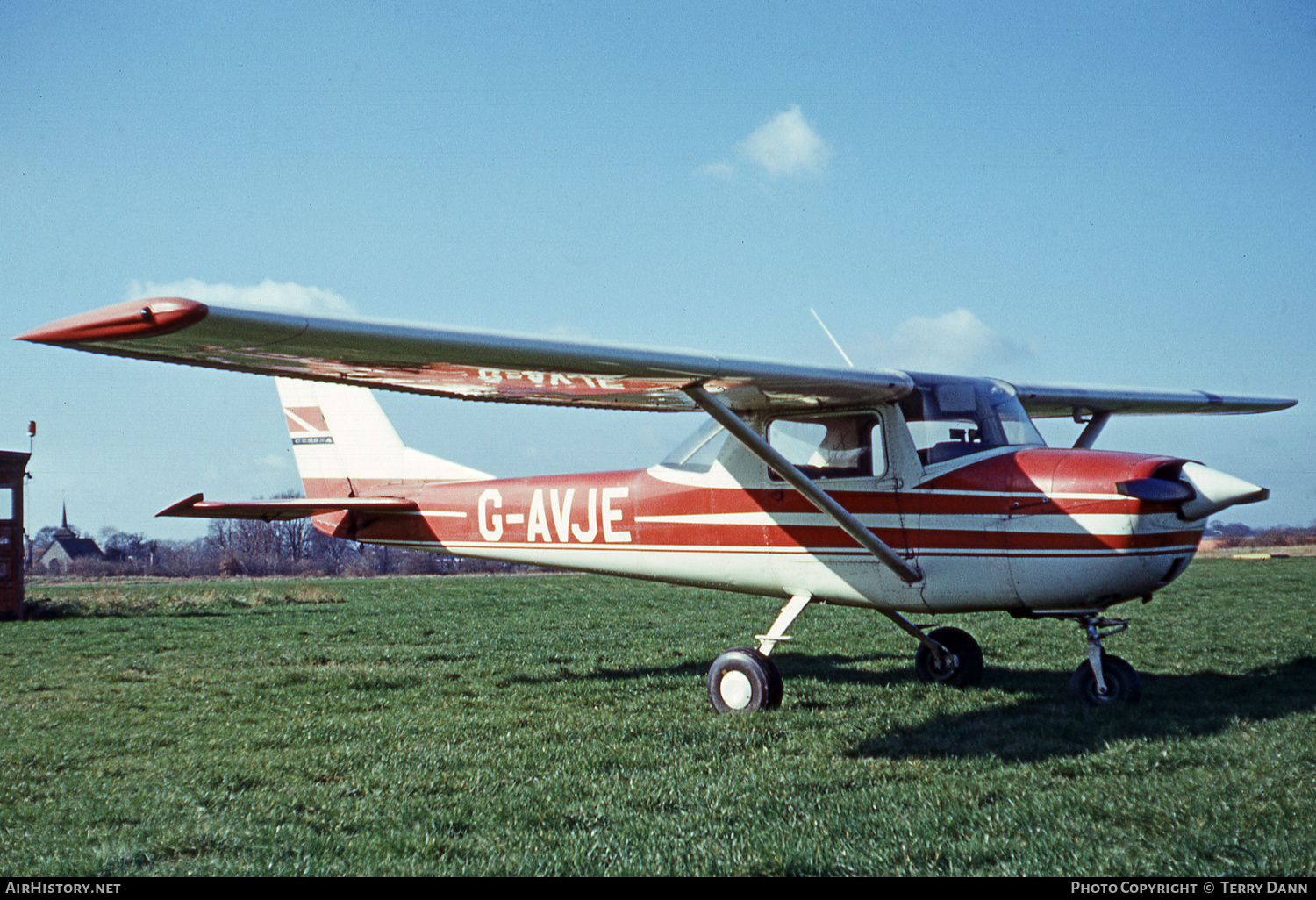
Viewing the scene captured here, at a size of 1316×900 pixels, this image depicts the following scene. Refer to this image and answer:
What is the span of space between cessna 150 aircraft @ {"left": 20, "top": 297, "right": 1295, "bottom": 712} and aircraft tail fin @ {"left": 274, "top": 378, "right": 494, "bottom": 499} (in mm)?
1348

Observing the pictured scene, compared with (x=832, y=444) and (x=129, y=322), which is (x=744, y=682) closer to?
(x=832, y=444)

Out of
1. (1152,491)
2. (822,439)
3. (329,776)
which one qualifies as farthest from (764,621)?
(329,776)

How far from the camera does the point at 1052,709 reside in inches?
278

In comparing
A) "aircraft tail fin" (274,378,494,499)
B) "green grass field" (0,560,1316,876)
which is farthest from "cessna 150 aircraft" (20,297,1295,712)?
"aircraft tail fin" (274,378,494,499)

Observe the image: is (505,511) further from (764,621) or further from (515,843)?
(764,621)

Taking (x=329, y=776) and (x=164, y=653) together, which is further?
(x=164, y=653)

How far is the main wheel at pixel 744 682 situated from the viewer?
707 centimetres

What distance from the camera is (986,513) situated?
677cm

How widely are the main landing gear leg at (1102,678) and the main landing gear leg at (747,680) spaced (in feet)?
7.57

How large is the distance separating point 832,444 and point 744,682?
6.67 ft

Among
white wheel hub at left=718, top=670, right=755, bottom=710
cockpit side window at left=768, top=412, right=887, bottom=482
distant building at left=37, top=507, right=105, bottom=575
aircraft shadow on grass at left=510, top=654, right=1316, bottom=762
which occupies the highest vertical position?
cockpit side window at left=768, top=412, right=887, bottom=482

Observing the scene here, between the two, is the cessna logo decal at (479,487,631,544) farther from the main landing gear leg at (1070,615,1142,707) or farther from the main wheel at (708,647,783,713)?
the main landing gear leg at (1070,615,1142,707)

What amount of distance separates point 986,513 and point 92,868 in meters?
5.75

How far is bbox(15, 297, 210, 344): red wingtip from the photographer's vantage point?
3.94 m
